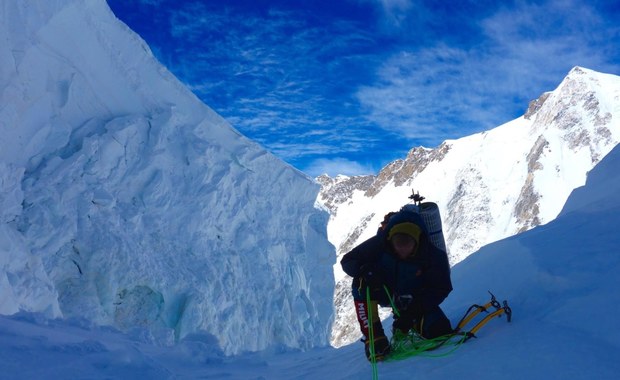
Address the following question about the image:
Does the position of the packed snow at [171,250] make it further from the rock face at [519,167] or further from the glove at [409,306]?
the rock face at [519,167]

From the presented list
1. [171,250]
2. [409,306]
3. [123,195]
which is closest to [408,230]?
[409,306]

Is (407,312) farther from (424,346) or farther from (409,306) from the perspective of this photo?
(424,346)

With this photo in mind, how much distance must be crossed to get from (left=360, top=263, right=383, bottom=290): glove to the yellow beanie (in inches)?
10.9

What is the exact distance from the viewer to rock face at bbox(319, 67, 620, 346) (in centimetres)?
5909

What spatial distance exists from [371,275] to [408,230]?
0.40m

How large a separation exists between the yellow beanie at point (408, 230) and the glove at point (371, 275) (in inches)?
10.9

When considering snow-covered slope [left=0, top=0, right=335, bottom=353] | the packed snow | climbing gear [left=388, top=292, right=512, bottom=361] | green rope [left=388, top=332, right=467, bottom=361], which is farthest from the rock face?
green rope [left=388, top=332, right=467, bottom=361]

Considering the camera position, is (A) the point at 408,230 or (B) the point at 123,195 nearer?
(A) the point at 408,230

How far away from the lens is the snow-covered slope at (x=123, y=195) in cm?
870

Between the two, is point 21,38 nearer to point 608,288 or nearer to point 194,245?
point 194,245

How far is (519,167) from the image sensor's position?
2643 inches

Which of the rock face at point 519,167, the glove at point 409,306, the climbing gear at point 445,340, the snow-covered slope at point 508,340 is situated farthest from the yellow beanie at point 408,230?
the rock face at point 519,167

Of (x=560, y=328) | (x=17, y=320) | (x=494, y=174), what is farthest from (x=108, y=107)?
(x=494, y=174)

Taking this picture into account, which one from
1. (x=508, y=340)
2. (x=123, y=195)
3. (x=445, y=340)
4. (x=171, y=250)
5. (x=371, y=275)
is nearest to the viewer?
(x=508, y=340)
